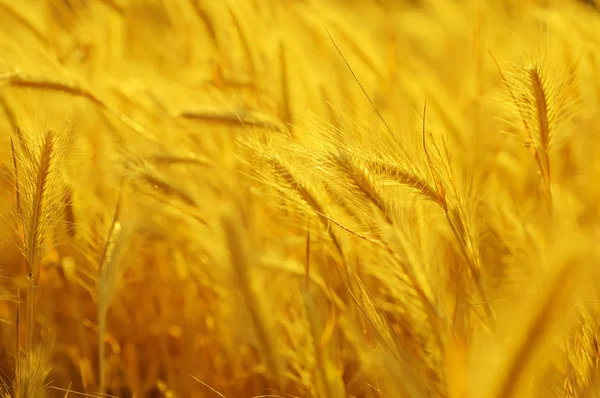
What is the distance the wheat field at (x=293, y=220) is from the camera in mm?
569

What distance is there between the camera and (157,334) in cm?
104

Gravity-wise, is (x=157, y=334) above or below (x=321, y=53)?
below

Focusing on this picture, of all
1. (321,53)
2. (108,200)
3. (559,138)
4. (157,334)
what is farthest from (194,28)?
(559,138)

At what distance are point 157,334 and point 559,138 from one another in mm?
784

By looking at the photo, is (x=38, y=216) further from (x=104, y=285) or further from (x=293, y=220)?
(x=293, y=220)

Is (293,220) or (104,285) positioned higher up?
(293,220)

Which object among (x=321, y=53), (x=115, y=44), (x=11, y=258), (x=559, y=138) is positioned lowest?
(x=11, y=258)

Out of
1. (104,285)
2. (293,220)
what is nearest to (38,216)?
(104,285)

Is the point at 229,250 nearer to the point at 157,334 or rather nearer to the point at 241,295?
the point at 241,295

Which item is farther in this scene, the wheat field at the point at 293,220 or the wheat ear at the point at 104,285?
the wheat ear at the point at 104,285

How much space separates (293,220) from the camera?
108 cm

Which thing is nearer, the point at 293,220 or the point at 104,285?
the point at 104,285

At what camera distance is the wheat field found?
57 centimetres

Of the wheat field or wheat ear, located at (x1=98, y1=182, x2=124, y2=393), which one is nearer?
the wheat field
